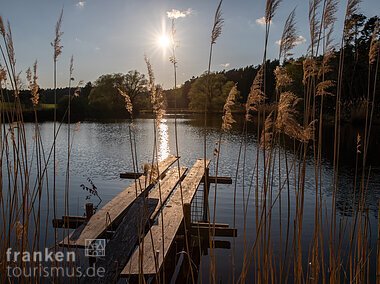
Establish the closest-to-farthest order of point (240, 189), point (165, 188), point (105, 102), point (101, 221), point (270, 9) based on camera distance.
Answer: point (270, 9), point (101, 221), point (165, 188), point (240, 189), point (105, 102)

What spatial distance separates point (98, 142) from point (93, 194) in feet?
40.4

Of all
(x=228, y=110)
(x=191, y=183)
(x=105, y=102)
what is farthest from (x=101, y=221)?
(x=105, y=102)

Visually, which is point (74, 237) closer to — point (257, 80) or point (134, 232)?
point (134, 232)

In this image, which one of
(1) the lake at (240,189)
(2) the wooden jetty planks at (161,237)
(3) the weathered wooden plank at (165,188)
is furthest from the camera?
(3) the weathered wooden plank at (165,188)

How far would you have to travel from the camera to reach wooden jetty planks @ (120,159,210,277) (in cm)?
295

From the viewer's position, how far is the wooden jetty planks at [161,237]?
116 inches

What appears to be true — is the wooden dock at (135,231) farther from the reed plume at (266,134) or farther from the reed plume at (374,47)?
the reed plume at (374,47)

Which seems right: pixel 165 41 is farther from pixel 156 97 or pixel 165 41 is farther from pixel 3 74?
pixel 3 74

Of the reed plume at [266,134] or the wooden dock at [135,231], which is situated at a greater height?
the reed plume at [266,134]

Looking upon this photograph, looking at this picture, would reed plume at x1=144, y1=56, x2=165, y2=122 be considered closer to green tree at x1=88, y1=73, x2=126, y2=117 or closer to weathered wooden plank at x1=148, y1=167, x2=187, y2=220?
weathered wooden plank at x1=148, y1=167, x2=187, y2=220

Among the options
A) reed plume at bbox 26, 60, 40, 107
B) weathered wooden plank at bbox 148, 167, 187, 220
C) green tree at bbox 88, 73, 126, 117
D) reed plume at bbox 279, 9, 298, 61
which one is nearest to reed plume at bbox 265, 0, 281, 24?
reed plume at bbox 279, 9, 298, 61

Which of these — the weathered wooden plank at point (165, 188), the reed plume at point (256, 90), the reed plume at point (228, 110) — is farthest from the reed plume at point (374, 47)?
the weathered wooden plank at point (165, 188)

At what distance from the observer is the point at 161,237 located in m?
4.35

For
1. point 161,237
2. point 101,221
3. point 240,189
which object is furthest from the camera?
point 240,189
